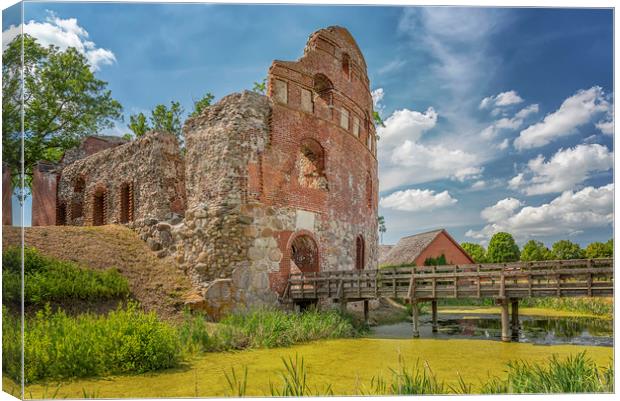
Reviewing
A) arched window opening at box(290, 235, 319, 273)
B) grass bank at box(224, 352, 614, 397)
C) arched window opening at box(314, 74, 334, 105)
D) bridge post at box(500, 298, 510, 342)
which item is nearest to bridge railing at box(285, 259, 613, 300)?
bridge post at box(500, 298, 510, 342)

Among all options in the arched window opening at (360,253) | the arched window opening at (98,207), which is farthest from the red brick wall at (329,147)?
the arched window opening at (98,207)

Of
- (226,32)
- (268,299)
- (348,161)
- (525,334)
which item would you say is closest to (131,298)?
(268,299)

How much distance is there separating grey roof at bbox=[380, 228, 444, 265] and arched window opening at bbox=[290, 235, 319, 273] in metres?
14.1

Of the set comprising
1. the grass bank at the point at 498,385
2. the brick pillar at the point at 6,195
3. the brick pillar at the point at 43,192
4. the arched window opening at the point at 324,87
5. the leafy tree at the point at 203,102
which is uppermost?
the leafy tree at the point at 203,102

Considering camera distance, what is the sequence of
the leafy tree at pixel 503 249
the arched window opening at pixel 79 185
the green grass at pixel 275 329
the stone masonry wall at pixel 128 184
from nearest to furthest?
the green grass at pixel 275 329
the stone masonry wall at pixel 128 184
the arched window opening at pixel 79 185
the leafy tree at pixel 503 249

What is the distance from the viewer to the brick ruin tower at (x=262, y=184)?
14234 millimetres

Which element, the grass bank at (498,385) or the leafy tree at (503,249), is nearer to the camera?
the grass bank at (498,385)

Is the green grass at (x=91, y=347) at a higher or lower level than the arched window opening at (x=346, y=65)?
lower

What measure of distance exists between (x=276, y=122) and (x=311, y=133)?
156 cm

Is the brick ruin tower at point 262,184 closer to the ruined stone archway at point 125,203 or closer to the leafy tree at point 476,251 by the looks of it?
the ruined stone archway at point 125,203

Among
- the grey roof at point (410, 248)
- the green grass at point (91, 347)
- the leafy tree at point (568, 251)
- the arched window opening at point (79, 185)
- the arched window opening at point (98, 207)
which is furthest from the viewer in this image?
the grey roof at point (410, 248)

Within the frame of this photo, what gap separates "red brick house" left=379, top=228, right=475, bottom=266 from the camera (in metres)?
30.2

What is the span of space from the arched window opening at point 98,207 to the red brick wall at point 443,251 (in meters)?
17.4

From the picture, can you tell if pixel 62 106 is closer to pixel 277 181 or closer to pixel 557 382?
pixel 277 181
